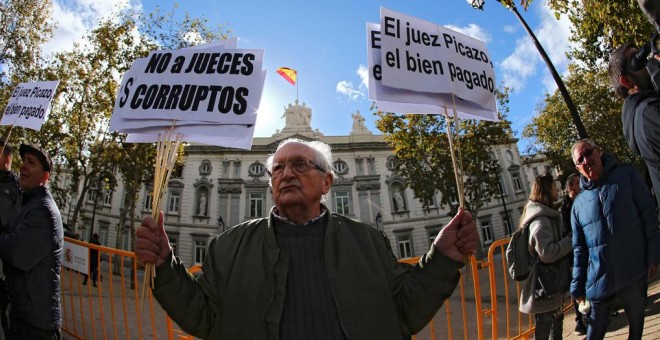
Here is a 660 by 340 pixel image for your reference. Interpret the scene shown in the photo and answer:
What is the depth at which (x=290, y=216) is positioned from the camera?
221 cm

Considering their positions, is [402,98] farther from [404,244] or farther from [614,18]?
[404,244]

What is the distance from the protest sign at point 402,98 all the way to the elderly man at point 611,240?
4.00 feet

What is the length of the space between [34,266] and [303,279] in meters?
2.25

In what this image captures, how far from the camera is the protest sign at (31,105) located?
4668mm

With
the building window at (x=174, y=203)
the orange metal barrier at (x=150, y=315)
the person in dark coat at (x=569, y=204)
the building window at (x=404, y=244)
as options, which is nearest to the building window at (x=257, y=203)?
the building window at (x=174, y=203)

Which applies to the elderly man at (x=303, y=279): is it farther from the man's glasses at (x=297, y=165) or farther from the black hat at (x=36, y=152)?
the black hat at (x=36, y=152)

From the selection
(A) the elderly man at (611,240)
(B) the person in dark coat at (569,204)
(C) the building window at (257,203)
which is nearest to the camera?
(A) the elderly man at (611,240)

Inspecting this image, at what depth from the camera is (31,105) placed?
479cm

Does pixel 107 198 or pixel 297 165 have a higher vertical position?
pixel 107 198

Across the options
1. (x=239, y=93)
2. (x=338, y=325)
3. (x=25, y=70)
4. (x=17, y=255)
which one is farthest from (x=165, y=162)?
(x=25, y=70)

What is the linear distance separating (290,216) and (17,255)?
6.89ft

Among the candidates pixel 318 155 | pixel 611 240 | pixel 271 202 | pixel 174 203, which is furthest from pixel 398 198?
pixel 318 155

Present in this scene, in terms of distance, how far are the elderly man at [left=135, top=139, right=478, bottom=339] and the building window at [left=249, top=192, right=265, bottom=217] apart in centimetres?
3739

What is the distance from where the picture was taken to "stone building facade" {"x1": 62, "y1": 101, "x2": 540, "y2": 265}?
37344 millimetres
